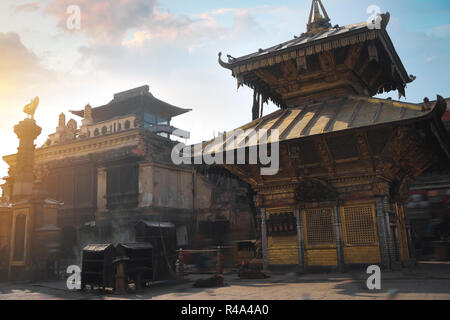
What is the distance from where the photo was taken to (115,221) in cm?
2550

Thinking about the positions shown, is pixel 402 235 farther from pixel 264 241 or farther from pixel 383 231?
pixel 264 241

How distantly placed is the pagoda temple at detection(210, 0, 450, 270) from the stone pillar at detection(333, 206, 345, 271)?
0.03 meters

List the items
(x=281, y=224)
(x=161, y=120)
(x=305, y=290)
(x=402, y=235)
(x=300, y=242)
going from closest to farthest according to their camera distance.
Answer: (x=305, y=290), (x=300, y=242), (x=281, y=224), (x=402, y=235), (x=161, y=120)

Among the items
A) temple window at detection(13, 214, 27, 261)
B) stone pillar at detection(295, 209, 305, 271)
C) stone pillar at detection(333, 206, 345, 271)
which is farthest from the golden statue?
stone pillar at detection(333, 206, 345, 271)

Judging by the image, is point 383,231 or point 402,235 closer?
point 383,231

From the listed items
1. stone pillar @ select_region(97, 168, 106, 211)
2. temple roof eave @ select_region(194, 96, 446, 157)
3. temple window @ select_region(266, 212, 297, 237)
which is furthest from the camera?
stone pillar @ select_region(97, 168, 106, 211)

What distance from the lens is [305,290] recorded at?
9.02 metres

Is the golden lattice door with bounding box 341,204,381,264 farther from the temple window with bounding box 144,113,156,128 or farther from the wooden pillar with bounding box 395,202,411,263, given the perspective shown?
the temple window with bounding box 144,113,156,128

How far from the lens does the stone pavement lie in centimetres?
784

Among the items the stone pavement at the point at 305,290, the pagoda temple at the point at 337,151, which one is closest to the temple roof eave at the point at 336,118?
the pagoda temple at the point at 337,151

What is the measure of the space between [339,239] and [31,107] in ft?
58.8

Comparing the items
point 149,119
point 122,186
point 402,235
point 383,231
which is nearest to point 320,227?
point 383,231

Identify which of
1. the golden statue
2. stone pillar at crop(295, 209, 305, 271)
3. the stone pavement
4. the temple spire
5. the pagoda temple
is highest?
the temple spire
